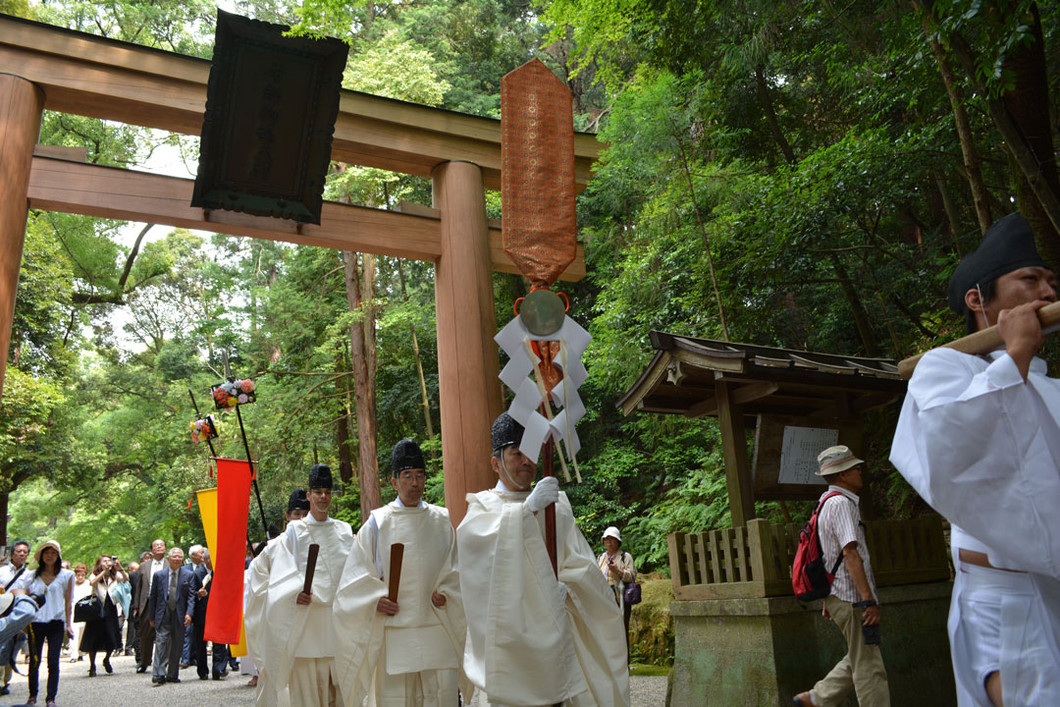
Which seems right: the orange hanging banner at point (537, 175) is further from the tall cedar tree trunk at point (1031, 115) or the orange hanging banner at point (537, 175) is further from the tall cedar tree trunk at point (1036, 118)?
the tall cedar tree trunk at point (1036, 118)

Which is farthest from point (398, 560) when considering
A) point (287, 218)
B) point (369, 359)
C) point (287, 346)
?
point (287, 346)

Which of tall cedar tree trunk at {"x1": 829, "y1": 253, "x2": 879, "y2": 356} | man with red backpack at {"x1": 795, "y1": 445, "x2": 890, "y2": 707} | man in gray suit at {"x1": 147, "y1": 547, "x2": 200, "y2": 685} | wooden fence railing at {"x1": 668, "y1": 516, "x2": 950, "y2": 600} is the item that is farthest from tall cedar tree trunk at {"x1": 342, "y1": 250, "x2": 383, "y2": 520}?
man with red backpack at {"x1": 795, "y1": 445, "x2": 890, "y2": 707}

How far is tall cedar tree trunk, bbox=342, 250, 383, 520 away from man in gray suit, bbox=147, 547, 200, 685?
14.6ft

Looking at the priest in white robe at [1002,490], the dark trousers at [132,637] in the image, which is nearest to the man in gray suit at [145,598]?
the dark trousers at [132,637]

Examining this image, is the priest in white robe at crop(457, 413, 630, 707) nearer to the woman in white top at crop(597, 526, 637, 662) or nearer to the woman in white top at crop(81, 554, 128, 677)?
the woman in white top at crop(597, 526, 637, 662)

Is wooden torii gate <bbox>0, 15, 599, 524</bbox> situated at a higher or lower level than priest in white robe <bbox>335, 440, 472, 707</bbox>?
higher

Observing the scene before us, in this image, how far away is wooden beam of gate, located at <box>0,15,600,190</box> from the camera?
6.75 metres

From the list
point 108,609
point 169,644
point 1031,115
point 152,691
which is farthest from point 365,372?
point 1031,115

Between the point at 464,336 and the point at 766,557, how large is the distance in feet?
11.2

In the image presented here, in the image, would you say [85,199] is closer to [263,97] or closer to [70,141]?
[263,97]

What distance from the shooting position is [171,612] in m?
12.0

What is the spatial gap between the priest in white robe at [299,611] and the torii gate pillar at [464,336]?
152 centimetres

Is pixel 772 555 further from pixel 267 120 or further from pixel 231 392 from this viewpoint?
pixel 231 392

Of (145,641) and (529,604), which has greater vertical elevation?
(529,604)
